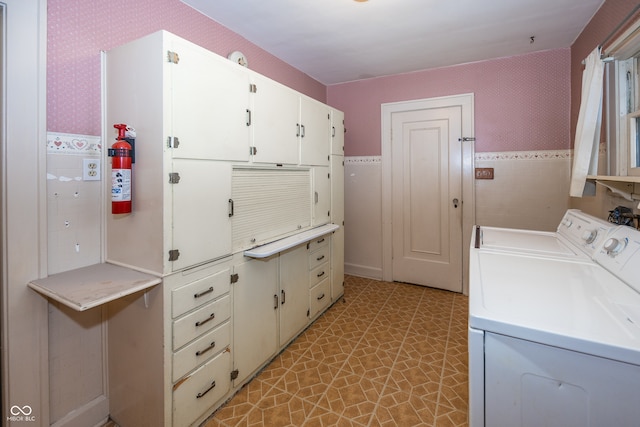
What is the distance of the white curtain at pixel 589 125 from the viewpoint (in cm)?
190

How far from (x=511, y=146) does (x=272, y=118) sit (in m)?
2.58

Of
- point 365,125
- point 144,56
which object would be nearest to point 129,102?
point 144,56

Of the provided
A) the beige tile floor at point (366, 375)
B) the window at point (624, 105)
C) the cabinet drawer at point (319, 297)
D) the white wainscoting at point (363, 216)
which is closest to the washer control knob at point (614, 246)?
the window at point (624, 105)

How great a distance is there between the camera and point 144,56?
1522 mm

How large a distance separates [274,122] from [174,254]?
1.15 metres

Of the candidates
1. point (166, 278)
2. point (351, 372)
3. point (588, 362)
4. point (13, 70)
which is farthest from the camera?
point (351, 372)

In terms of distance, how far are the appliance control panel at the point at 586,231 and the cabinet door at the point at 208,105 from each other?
200 centimetres

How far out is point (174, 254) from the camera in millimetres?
1537

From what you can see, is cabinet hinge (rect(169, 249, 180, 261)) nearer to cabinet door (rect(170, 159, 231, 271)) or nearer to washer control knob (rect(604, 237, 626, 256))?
cabinet door (rect(170, 159, 231, 271))

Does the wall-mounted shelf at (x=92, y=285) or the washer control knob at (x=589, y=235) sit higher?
the washer control knob at (x=589, y=235)

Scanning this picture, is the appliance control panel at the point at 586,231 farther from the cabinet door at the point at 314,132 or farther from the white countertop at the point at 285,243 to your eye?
the cabinet door at the point at 314,132

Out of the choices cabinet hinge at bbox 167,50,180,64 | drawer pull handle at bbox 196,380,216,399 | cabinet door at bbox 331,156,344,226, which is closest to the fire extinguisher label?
cabinet hinge at bbox 167,50,180,64

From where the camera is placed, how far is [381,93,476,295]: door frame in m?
3.44

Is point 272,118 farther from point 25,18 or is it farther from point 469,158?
point 469,158
